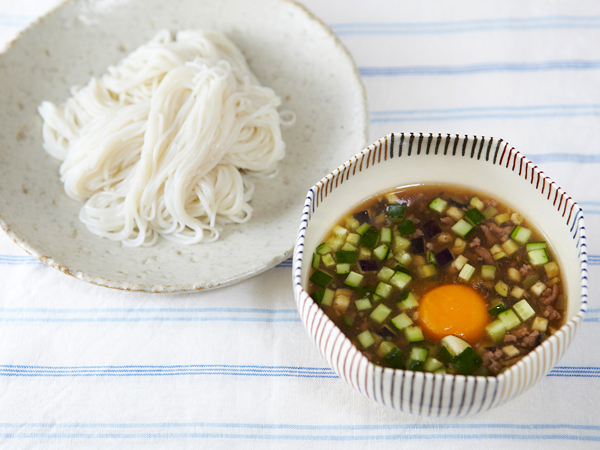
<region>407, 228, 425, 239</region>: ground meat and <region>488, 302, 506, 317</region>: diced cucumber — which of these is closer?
<region>488, 302, 506, 317</region>: diced cucumber

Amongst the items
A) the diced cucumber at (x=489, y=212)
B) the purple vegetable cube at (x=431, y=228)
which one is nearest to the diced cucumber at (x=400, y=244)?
the purple vegetable cube at (x=431, y=228)

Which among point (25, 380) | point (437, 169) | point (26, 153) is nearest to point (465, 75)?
point (437, 169)

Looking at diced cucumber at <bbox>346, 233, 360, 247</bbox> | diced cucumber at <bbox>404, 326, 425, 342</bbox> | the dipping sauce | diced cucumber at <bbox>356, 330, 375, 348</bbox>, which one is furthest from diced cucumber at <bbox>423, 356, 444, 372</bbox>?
diced cucumber at <bbox>346, 233, 360, 247</bbox>

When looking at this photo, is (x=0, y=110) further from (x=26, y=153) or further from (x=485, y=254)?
(x=485, y=254)

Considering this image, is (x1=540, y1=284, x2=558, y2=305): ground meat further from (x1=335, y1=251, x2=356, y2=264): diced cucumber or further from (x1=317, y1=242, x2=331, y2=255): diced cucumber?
(x1=317, y1=242, x2=331, y2=255): diced cucumber

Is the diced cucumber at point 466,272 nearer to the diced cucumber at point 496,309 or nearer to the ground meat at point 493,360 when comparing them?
the diced cucumber at point 496,309

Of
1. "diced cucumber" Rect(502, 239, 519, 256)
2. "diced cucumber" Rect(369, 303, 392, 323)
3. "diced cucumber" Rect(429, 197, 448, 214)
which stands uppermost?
"diced cucumber" Rect(429, 197, 448, 214)
